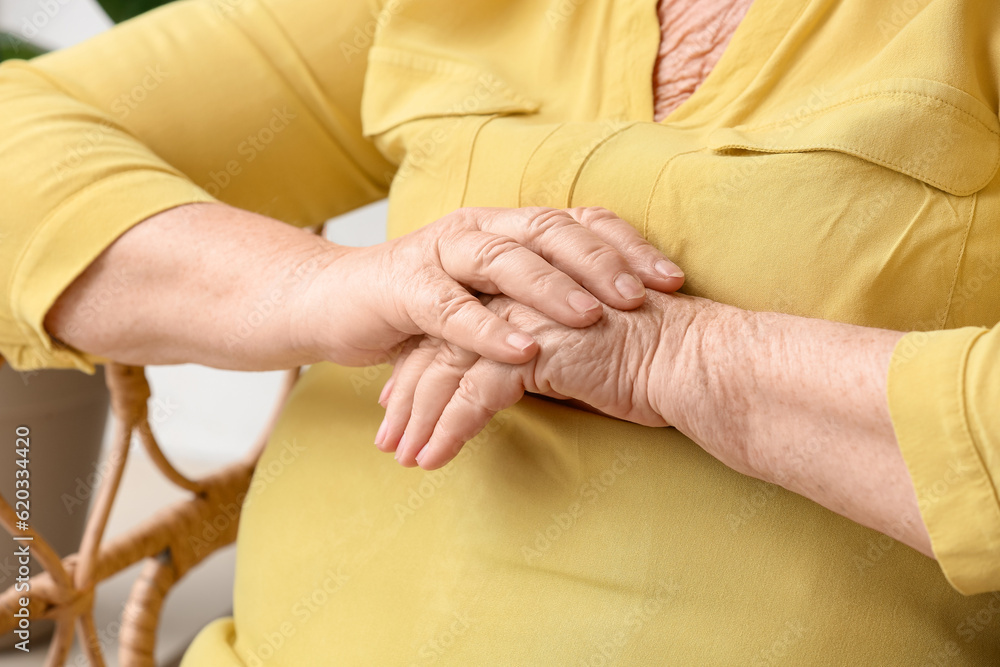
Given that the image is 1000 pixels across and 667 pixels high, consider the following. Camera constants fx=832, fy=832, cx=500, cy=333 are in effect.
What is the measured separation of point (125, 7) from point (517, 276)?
3.41ft

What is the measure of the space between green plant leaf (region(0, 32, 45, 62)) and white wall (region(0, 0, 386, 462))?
85cm

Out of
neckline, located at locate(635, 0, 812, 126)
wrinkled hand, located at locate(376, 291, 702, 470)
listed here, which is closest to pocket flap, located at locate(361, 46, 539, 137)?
neckline, located at locate(635, 0, 812, 126)

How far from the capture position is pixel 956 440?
493mm

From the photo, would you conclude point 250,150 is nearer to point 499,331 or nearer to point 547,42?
point 547,42

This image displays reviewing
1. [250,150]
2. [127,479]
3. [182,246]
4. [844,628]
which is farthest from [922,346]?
[127,479]

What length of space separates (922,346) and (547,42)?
50 cm

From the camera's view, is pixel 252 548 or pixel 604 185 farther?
pixel 252 548

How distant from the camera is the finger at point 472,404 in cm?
64

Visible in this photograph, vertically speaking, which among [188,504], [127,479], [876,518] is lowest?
[127,479]

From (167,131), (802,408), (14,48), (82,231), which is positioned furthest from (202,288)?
(14,48)

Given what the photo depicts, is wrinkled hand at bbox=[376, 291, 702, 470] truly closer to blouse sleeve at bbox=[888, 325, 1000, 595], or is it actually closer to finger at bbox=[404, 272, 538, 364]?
finger at bbox=[404, 272, 538, 364]

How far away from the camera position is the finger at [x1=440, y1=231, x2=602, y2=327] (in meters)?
0.62

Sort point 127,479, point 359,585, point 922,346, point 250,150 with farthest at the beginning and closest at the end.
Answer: point 127,479
point 250,150
point 359,585
point 922,346

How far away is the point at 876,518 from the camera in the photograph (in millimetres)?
539
